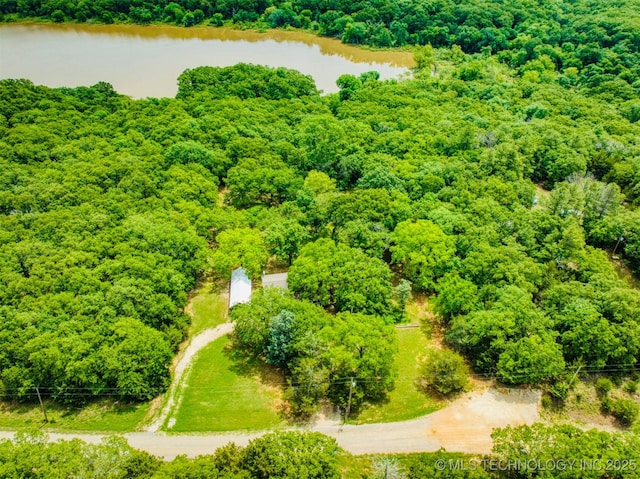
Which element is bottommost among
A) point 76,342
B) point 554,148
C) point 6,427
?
point 6,427

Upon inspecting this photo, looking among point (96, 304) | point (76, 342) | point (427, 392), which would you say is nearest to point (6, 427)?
point (76, 342)

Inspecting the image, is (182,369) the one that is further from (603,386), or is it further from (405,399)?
(603,386)

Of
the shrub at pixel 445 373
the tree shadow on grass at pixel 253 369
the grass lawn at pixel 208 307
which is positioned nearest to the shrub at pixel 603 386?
the shrub at pixel 445 373

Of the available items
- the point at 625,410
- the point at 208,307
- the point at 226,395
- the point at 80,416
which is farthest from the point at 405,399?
the point at 80,416

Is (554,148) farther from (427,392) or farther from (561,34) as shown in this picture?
(561,34)

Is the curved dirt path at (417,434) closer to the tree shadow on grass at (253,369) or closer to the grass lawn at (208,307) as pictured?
the tree shadow on grass at (253,369)

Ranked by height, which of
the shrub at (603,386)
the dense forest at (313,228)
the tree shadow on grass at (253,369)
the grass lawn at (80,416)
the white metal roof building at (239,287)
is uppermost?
the dense forest at (313,228)
